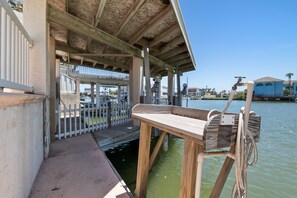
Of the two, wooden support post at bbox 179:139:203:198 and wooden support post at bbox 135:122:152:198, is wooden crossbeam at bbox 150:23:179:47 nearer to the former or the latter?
wooden support post at bbox 135:122:152:198

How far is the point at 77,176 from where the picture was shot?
248cm

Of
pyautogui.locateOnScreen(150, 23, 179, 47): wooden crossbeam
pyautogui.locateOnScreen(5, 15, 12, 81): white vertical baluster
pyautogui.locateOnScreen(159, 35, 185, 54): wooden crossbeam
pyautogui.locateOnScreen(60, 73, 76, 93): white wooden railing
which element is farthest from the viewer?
pyautogui.locateOnScreen(60, 73, 76, 93): white wooden railing

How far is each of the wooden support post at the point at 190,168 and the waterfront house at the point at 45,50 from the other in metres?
1.38

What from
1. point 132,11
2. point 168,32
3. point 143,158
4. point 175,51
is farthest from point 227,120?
point 175,51

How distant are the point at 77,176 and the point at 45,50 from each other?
84.9 inches

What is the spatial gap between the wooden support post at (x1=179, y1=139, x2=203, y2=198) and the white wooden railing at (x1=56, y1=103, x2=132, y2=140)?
3804 mm

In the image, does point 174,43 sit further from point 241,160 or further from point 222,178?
point 241,160

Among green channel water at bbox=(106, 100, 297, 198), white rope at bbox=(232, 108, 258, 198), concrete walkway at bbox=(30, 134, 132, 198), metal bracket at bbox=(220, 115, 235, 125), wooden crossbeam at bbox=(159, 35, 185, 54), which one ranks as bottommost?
green channel water at bbox=(106, 100, 297, 198)

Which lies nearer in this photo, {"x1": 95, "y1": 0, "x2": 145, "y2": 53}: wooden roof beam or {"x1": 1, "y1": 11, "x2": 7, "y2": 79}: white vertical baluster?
{"x1": 1, "y1": 11, "x2": 7, "y2": 79}: white vertical baluster

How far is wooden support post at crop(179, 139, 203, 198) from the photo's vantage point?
1282mm

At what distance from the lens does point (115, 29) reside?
4.59 metres

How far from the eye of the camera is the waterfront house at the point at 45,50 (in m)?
1.47

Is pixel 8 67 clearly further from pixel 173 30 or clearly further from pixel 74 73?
pixel 74 73

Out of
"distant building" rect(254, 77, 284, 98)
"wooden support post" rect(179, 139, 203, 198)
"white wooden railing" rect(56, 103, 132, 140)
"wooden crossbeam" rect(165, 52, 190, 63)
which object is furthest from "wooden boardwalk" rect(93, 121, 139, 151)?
"distant building" rect(254, 77, 284, 98)
